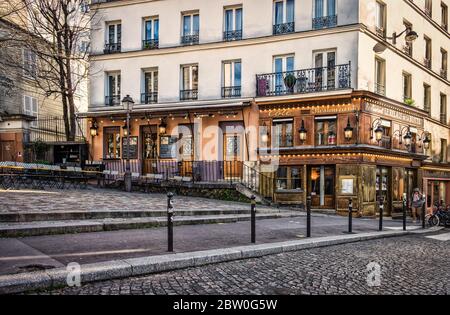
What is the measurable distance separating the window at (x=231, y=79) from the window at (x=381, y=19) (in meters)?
6.73

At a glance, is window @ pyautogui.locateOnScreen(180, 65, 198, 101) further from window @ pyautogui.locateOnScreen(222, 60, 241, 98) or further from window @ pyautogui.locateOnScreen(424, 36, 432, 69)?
window @ pyautogui.locateOnScreen(424, 36, 432, 69)

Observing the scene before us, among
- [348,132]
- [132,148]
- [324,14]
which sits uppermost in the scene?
[324,14]

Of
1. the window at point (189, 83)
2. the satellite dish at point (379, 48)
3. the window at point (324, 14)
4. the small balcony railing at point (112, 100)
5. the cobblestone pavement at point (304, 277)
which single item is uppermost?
the window at point (324, 14)

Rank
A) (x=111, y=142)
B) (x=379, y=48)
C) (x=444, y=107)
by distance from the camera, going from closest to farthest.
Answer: (x=379, y=48) → (x=111, y=142) → (x=444, y=107)

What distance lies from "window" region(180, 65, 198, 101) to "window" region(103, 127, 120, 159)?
4.15m

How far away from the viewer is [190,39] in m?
20.2

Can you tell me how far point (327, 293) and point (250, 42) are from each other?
15759 mm

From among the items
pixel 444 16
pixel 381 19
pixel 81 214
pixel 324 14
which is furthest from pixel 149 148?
pixel 444 16

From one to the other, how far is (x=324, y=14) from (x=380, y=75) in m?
3.99

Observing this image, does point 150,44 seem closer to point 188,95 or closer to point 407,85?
point 188,95

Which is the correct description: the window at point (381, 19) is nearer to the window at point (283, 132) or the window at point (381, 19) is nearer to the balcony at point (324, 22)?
the balcony at point (324, 22)

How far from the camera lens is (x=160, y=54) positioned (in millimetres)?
20562

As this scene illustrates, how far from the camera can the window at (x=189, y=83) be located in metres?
20.1

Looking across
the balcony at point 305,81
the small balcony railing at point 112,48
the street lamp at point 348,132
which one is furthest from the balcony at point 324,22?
the small balcony railing at point 112,48
